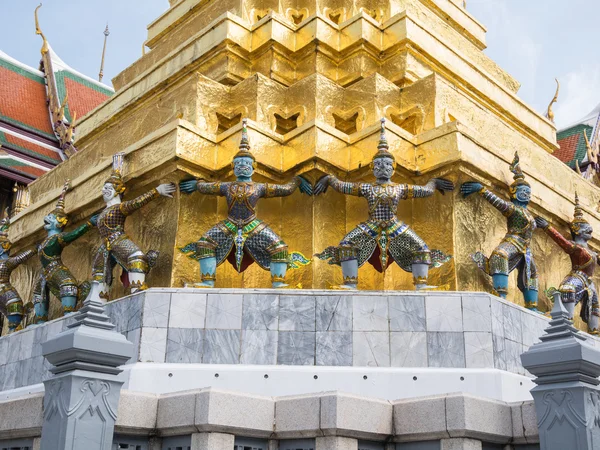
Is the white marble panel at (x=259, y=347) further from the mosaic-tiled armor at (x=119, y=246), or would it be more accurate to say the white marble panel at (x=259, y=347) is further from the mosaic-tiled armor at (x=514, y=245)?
the mosaic-tiled armor at (x=514, y=245)

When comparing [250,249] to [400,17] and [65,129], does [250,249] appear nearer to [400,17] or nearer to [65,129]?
[400,17]

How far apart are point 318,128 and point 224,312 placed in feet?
10.3

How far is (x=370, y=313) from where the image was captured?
8.16 meters

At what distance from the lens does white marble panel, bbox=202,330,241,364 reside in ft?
26.3

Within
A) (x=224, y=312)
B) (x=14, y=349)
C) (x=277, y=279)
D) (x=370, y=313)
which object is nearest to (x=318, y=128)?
(x=277, y=279)

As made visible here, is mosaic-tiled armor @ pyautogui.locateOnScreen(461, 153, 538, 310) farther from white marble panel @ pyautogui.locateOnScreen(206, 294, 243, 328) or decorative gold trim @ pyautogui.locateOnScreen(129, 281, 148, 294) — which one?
decorative gold trim @ pyautogui.locateOnScreen(129, 281, 148, 294)

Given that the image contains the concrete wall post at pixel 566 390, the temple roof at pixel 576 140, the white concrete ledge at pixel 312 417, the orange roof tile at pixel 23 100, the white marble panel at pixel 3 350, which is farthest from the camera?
the orange roof tile at pixel 23 100

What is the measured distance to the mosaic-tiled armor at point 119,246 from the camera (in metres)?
9.80

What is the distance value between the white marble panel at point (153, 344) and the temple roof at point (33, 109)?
17.8 m

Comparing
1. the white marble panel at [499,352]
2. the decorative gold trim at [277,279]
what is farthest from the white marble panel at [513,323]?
the decorative gold trim at [277,279]

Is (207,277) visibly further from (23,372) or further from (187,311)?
(23,372)

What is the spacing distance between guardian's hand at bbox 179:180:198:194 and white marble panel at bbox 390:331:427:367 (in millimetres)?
3419

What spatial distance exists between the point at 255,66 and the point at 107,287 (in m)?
4.37

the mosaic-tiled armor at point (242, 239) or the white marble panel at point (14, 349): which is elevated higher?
the mosaic-tiled armor at point (242, 239)
